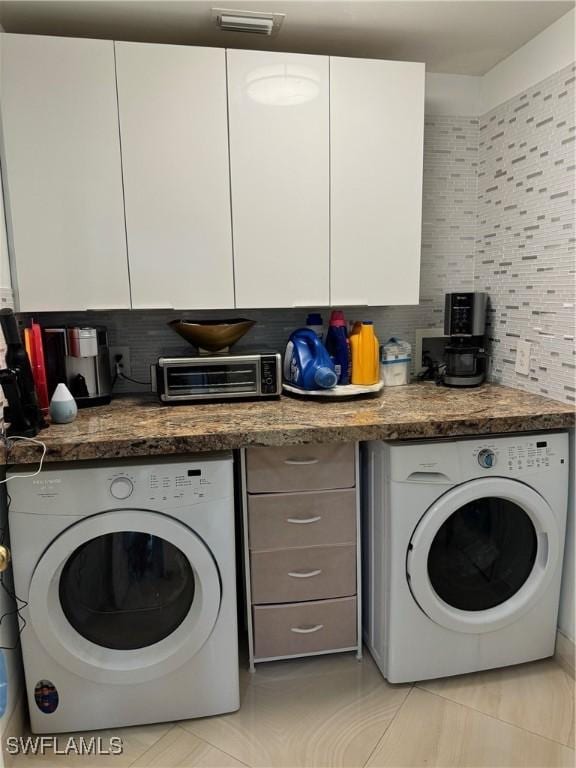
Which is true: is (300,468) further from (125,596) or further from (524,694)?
(524,694)

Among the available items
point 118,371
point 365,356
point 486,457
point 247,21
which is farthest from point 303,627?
point 247,21

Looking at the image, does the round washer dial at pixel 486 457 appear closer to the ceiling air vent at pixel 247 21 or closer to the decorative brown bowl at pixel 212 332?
the decorative brown bowl at pixel 212 332

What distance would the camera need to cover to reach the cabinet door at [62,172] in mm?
1598

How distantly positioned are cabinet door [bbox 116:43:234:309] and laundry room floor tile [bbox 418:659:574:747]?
154 cm

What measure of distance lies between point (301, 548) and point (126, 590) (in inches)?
21.9

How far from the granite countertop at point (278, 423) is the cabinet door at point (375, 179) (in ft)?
1.48

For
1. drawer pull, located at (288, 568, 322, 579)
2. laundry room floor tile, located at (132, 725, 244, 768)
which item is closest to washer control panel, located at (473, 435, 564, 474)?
drawer pull, located at (288, 568, 322, 579)

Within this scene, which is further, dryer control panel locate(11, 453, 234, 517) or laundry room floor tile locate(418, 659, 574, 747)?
laundry room floor tile locate(418, 659, 574, 747)

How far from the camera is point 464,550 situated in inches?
65.7

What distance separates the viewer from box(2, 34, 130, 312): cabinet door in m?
1.60

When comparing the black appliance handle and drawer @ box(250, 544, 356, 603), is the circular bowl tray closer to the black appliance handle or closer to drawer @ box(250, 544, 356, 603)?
drawer @ box(250, 544, 356, 603)

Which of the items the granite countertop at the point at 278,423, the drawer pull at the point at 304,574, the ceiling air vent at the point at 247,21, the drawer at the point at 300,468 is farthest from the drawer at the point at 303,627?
the ceiling air vent at the point at 247,21

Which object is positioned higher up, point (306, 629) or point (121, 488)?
point (121, 488)

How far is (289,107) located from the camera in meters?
1.75
